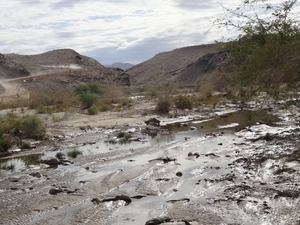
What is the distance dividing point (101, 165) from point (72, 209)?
425cm

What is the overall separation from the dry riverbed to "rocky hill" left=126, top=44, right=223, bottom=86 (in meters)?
62.3

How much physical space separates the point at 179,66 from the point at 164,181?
9481 cm

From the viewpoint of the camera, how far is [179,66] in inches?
4102

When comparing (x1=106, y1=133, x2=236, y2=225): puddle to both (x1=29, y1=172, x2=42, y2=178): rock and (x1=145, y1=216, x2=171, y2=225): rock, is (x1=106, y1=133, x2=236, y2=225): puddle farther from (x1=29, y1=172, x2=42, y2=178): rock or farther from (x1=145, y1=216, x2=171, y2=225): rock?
(x1=29, y1=172, x2=42, y2=178): rock

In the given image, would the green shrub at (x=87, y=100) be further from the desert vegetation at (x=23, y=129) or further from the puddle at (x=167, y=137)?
the desert vegetation at (x=23, y=129)

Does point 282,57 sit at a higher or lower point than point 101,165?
higher

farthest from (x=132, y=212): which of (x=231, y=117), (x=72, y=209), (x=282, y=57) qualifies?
(x=231, y=117)

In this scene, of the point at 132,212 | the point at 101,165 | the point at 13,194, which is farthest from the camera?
the point at 101,165

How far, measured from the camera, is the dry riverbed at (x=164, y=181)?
27.0ft

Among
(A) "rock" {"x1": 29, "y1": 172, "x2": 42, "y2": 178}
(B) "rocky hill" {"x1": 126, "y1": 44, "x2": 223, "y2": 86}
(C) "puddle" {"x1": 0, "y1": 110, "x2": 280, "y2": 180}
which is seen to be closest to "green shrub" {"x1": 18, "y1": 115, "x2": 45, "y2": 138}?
(C) "puddle" {"x1": 0, "y1": 110, "x2": 280, "y2": 180}

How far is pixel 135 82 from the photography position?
102 m

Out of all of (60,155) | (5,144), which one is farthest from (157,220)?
(5,144)

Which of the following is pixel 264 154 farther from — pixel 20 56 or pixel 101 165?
pixel 20 56

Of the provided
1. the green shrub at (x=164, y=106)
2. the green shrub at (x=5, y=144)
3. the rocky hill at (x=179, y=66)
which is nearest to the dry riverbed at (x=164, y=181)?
the green shrub at (x=5, y=144)
